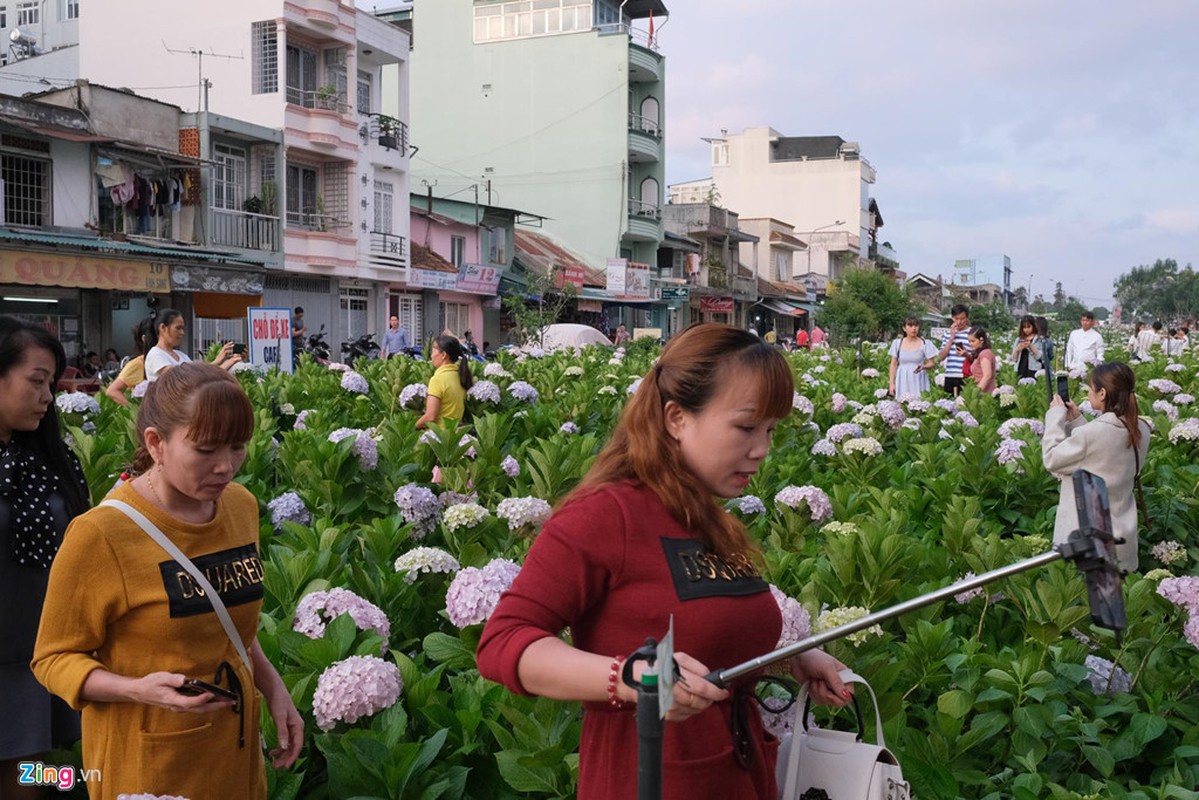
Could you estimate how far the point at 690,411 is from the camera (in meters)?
2.18

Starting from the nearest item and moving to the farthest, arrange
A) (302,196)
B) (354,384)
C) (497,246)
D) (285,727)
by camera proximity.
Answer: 1. (285,727)
2. (354,384)
3. (302,196)
4. (497,246)

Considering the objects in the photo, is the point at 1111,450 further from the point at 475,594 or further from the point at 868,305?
the point at 868,305

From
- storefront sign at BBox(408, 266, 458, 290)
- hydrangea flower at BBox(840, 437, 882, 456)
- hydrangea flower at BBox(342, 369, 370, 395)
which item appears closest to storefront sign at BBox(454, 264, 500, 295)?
storefront sign at BBox(408, 266, 458, 290)

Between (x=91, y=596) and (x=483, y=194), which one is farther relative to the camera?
(x=483, y=194)

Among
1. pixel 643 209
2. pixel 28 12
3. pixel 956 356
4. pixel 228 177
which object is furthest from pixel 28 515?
pixel 643 209

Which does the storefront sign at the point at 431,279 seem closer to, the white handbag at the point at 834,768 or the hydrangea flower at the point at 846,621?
the hydrangea flower at the point at 846,621

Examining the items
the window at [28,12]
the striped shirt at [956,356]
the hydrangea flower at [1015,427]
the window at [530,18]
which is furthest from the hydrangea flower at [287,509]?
the window at [530,18]

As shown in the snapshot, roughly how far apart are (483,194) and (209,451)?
4510 centimetres

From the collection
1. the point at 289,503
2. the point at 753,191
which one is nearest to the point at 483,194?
the point at 753,191

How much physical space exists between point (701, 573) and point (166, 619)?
1124 mm

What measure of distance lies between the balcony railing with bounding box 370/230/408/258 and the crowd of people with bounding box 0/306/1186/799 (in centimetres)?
2922

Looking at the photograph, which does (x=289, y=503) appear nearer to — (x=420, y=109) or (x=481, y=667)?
(x=481, y=667)

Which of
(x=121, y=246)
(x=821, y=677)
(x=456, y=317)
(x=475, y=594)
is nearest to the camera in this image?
(x=821, y=677)

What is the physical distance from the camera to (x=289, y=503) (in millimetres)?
4816
